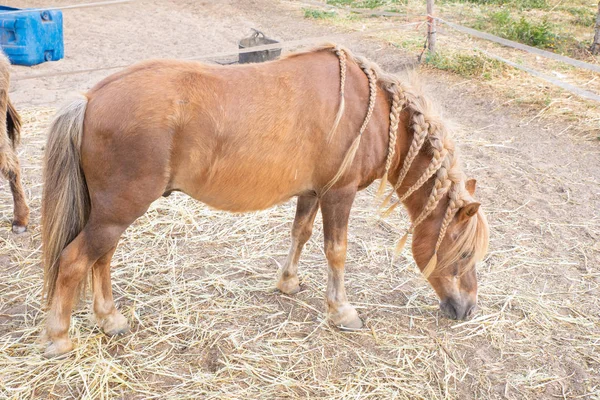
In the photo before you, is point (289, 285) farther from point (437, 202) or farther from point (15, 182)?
point (15, 182)

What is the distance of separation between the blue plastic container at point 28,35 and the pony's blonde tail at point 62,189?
6.13 metres

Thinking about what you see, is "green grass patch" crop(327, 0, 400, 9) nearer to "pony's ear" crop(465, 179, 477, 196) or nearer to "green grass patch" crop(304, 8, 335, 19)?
"green grass patch" crop(304, 8, 335, 19)

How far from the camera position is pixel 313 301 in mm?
3674

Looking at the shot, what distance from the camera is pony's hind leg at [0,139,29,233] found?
4.01 metres

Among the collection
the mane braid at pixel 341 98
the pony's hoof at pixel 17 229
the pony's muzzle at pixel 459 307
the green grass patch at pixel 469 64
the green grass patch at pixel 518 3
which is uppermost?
the green grass patch at pixel 518 3

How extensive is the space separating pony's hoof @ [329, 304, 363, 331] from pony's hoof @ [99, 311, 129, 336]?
1304mm

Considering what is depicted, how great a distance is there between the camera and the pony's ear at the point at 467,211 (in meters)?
3.02

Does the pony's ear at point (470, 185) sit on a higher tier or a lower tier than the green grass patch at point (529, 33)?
lower

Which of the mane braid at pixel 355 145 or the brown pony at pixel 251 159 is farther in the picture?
the mane braid at pixel 355 145

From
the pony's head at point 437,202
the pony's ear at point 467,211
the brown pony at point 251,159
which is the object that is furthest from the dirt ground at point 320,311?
the pony's ear at point 467,211

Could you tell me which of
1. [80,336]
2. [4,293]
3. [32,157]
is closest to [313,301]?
[80,336]

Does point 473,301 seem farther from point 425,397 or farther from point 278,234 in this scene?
point 278,234

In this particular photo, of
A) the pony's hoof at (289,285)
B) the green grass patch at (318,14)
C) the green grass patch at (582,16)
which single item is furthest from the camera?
the green grass patch at (318,14)

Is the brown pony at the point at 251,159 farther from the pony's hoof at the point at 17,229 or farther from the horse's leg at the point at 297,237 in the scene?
the pony's hoof at the point at 17,229
